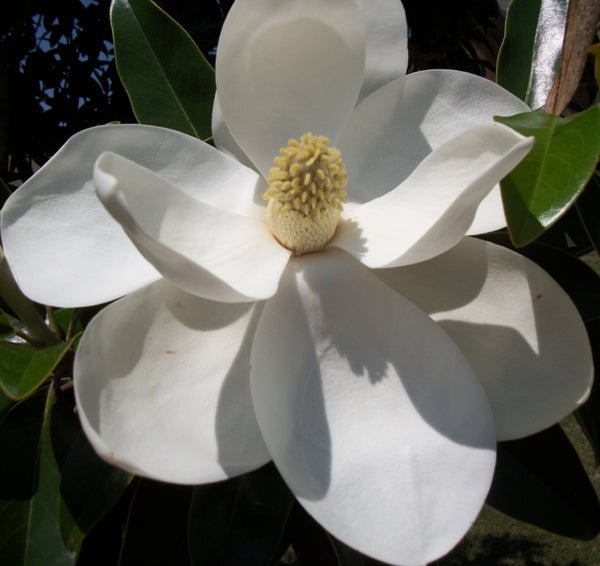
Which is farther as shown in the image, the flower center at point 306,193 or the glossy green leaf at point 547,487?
the glossy green leaf at point 547,487

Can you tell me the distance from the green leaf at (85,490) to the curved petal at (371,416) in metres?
0.32

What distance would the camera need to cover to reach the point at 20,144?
8.89ft

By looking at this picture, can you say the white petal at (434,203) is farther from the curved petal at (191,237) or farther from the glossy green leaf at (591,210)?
the glossy green leaf at (591,210)

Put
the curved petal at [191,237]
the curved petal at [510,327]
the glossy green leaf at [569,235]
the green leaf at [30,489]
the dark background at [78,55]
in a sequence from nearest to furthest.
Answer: the curved petal at [191,237] < the curved petal at [510,327] < the green leaf at [30,489] < the glossy green leaf at [569,235] < the dark background at [78,55]

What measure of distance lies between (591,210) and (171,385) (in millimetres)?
564

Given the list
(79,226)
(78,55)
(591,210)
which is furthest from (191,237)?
(78,55)

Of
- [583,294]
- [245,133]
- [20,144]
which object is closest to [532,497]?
[583,294]

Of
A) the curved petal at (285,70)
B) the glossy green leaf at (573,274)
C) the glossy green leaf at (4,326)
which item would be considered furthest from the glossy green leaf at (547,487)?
the glossy green leaf at (4,326)

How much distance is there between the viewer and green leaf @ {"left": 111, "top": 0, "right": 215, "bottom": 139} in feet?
3.73

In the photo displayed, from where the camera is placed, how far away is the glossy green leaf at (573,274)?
0.92 m

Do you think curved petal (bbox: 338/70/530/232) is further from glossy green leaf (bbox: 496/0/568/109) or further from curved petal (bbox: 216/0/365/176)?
glossy green leaf (bbox: 496/0/568/109)

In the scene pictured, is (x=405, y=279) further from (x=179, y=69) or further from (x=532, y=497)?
(x=179, y=69)

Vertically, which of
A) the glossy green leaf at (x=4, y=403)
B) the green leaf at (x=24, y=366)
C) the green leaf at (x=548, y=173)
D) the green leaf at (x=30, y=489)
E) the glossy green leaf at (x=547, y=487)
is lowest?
the glossy green leaf at (x=547, y=487)

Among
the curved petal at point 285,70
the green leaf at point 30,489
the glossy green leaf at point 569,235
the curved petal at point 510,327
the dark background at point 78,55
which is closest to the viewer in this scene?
the curved petal at point 510,327
